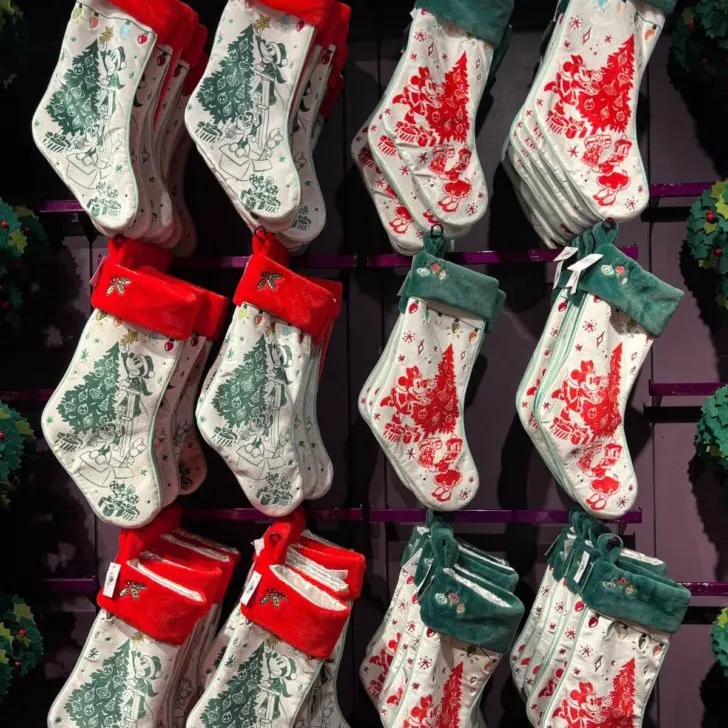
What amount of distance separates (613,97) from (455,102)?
0.91ft

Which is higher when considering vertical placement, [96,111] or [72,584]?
[96,111]

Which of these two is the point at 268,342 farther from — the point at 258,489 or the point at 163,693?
the point at 163,693

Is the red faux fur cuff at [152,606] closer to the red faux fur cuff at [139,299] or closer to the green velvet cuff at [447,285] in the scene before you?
the red faux fur cuff at [139,299]

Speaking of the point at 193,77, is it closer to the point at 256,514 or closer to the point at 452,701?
the point at 256,514

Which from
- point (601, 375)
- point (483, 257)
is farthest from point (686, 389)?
point (483, 257)

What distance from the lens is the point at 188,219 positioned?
145cm

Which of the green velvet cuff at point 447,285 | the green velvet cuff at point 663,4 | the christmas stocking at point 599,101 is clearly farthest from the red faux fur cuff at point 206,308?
the green velvet cuff at point 663,4

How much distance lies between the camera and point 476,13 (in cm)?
124

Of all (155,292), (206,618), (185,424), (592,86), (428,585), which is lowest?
(206,618)

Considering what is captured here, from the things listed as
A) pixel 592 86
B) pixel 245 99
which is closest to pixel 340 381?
pixel 245 99

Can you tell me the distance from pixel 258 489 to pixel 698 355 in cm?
96

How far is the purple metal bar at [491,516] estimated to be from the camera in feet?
4.53

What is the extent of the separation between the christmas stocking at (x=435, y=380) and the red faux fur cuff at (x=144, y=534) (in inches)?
18.3

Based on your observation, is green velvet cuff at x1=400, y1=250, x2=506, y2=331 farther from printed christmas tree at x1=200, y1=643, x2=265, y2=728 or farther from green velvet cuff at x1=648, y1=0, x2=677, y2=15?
printed christmas tree at x1=200, y1=643, x2=265, y2=728
